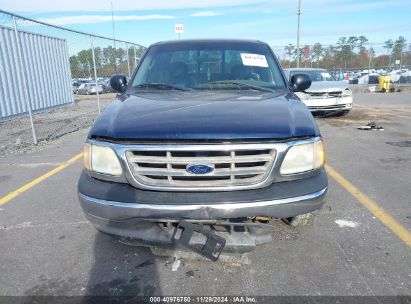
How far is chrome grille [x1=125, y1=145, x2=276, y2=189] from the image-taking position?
2453mm

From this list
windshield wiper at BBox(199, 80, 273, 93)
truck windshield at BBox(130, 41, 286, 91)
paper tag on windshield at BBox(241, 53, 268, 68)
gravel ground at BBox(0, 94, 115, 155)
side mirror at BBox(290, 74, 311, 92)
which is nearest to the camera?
windshield wiper at BBox(199, 80, 273, 93)

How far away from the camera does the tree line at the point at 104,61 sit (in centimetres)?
1379

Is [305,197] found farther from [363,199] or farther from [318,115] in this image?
[318,115]

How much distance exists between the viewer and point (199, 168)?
246 cm

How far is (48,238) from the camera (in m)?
3.47

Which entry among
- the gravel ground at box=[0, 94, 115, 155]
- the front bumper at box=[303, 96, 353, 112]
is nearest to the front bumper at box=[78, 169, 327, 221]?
the gravel ground at box=[0, 94, 115, 155]

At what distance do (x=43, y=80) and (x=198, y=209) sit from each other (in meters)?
14.7

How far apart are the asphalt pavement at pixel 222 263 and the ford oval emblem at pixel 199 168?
875 millimetres

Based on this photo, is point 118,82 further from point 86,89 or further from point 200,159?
point 86,89

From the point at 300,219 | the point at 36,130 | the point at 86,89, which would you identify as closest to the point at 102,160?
the point at 300,219

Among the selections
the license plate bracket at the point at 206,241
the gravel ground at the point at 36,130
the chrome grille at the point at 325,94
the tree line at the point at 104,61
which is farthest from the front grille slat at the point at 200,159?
the tree line at the point at 104,61

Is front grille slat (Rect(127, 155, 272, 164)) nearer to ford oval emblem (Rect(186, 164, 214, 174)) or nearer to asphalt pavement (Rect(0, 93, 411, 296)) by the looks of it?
ford oval emblem (Rect(186, 164, 214, 174))

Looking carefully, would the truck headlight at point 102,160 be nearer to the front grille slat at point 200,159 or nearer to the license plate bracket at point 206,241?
the front grille slat at point 200,159

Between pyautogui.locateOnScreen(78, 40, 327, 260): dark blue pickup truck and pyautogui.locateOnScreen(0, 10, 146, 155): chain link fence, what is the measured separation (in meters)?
5.92
